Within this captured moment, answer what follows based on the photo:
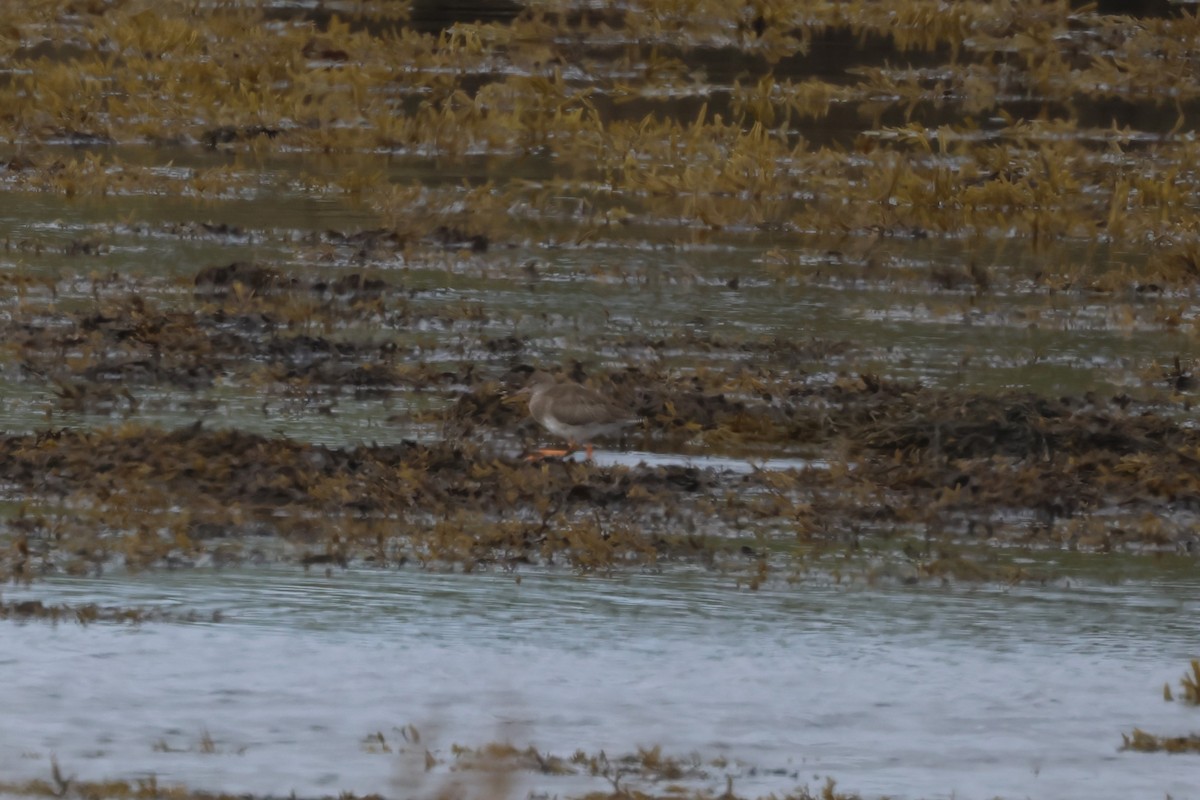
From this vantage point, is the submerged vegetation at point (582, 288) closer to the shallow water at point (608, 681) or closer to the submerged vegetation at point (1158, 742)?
the shallow water at point (608, 681)

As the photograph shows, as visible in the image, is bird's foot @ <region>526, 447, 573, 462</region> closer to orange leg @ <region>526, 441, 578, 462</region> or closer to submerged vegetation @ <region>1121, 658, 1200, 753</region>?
orange leg @ <region>526, 441, 578, 462</region>

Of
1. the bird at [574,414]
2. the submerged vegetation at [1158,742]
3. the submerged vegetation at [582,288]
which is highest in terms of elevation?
the bird at [574,414]

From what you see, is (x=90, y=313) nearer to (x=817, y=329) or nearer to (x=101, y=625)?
(x=817, y=329)

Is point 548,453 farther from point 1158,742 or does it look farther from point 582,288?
point 582,288

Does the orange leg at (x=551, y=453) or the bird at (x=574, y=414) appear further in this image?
the orange leg at (x=551, y=453)

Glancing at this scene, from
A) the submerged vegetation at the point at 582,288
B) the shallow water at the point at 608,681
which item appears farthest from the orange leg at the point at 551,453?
the shallow water at the point at 608,681

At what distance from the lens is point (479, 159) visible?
2141 centimetres

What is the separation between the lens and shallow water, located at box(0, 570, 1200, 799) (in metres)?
6.42

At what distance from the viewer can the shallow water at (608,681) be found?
642cm

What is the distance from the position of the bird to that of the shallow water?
1.57 meters

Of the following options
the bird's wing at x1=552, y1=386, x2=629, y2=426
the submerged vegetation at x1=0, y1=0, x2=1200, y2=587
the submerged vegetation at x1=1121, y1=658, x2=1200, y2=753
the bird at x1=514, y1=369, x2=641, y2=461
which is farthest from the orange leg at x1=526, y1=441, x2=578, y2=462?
the submerged vegetation at x1=1121, y1=658, x2=1200, y2=753

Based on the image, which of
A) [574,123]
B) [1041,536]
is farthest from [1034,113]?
[1041,536]

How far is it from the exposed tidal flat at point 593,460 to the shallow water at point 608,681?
2cm

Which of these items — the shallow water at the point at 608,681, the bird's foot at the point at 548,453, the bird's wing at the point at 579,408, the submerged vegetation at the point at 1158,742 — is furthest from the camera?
the bird's foot at the point at 548,453
